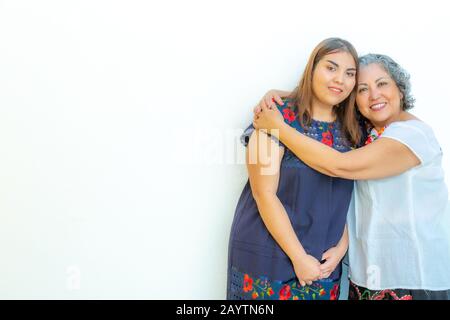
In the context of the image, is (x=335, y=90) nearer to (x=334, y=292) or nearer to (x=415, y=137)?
(x=415, y=137)

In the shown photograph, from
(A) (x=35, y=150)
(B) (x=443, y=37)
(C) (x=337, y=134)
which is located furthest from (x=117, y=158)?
(B) (x=443, y=37)

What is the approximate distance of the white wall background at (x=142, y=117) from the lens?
1.62 m

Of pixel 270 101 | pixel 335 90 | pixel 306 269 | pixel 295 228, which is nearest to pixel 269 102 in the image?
pixel 270 101

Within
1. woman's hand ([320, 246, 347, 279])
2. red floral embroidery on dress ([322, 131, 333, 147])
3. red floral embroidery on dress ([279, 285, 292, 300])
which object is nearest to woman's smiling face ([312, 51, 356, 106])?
red floral embroidery on dress ([322, 131, 333, 147])

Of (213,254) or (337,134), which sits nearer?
(337,134)

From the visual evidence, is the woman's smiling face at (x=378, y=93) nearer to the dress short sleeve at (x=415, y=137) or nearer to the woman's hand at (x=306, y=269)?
the dress short sleeve at (x=415, y=137)

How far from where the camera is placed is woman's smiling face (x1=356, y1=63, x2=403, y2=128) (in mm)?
1445

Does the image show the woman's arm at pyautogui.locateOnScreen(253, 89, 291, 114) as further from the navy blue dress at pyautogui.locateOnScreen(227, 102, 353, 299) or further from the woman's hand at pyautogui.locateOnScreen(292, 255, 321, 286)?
the woman's hand at pyautogui.locateOnScreen(292, 255, 321, 286)

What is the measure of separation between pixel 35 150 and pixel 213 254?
31.6 inches

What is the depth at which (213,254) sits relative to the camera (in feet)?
5.72

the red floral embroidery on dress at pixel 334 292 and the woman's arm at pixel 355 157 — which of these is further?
the red floral embroidery on dress at pixel 334 292

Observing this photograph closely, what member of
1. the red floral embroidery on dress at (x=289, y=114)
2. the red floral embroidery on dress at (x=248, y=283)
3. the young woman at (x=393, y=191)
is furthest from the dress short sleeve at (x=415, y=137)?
the red floral embroidery on dress at (x=248, y=283)

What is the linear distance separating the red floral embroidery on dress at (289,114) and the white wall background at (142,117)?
0.27m
